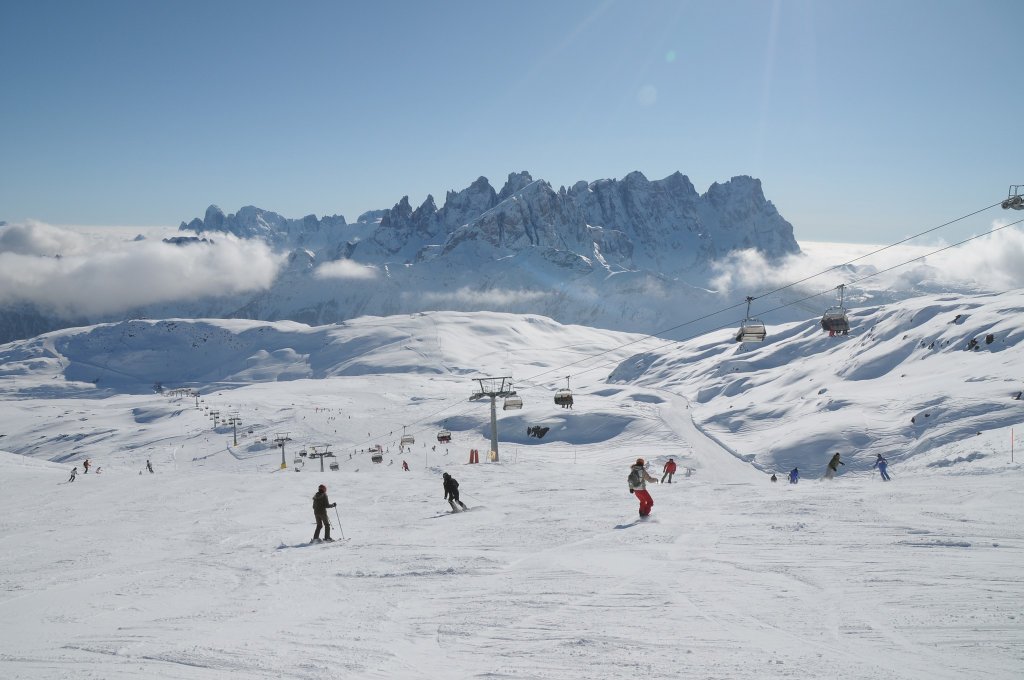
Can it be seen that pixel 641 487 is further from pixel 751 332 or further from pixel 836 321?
pixel 836 321

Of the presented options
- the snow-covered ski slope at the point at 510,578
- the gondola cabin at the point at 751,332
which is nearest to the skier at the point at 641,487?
the snow-covered ski slope at the point at 510,578

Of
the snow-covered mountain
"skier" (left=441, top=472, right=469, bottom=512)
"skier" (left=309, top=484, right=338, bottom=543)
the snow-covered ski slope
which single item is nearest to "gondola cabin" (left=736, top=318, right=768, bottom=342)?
the snow-covered ski slope

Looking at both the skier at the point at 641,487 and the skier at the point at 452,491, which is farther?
the skier at the point at 452,491

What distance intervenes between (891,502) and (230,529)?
1689 centimetres

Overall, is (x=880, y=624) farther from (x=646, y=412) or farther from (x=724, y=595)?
(x=646, y=412)

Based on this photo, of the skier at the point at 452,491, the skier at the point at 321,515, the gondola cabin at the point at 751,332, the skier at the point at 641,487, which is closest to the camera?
the skier at the point at 321,515

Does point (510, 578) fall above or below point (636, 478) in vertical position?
below

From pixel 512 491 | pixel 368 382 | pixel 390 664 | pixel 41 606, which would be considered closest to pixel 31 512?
pixel 41 606

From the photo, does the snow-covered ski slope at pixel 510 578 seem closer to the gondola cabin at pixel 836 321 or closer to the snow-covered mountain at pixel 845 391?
the gondola cabin at pixel 836 321

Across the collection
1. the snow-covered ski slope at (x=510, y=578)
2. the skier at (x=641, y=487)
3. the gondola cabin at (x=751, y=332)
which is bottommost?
the snow-covered ski slope at (x=510, y=578)

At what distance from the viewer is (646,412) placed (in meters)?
100

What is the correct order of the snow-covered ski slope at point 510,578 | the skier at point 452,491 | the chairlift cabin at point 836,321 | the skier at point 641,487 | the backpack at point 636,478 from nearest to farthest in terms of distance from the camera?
1. the snow-covered ski slope at point 510,578
2. the skier at point 641,487
3. the backpack at point 636,478
4. the skier at point 452,491
5. the chairlift cabin at point 836,321

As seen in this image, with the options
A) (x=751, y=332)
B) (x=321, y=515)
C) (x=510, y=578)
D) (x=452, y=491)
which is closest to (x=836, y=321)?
(x=751, y=332)

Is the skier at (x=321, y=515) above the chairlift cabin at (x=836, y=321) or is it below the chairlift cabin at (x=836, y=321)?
below
